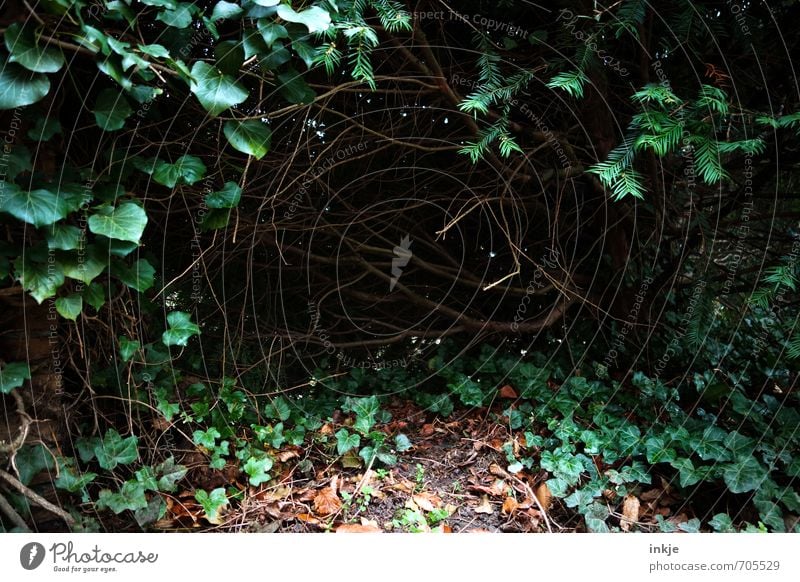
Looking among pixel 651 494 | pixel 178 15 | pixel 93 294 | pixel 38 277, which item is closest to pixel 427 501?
pixel 651 494

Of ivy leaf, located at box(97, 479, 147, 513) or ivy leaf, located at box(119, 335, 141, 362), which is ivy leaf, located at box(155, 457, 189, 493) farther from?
ivy leaf, located at box(119, 335, 141, 362)

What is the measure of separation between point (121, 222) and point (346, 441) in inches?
36.4

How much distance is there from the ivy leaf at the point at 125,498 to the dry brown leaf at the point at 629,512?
1352 millimetres

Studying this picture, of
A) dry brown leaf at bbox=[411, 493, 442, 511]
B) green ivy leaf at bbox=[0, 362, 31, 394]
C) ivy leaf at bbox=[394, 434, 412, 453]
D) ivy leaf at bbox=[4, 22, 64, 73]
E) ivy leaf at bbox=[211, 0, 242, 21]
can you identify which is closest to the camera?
ivy leaf at bbox=[4, 22, 64, 73]

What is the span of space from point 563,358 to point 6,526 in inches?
70.7

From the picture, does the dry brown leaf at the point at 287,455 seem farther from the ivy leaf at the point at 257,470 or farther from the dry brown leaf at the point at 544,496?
the dry brown leaf at the point at 544,496

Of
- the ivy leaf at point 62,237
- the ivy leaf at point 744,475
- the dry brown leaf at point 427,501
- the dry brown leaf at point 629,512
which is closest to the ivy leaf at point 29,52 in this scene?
the ivy leaf at point 62,237

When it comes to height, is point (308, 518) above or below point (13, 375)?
below

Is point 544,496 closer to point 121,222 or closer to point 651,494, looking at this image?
point 651,494

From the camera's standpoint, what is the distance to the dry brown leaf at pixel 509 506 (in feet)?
5.73

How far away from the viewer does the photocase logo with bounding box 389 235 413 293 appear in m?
2.20

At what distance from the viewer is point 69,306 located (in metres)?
1.43

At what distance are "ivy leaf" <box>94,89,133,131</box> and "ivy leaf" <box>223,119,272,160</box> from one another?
0.25m
